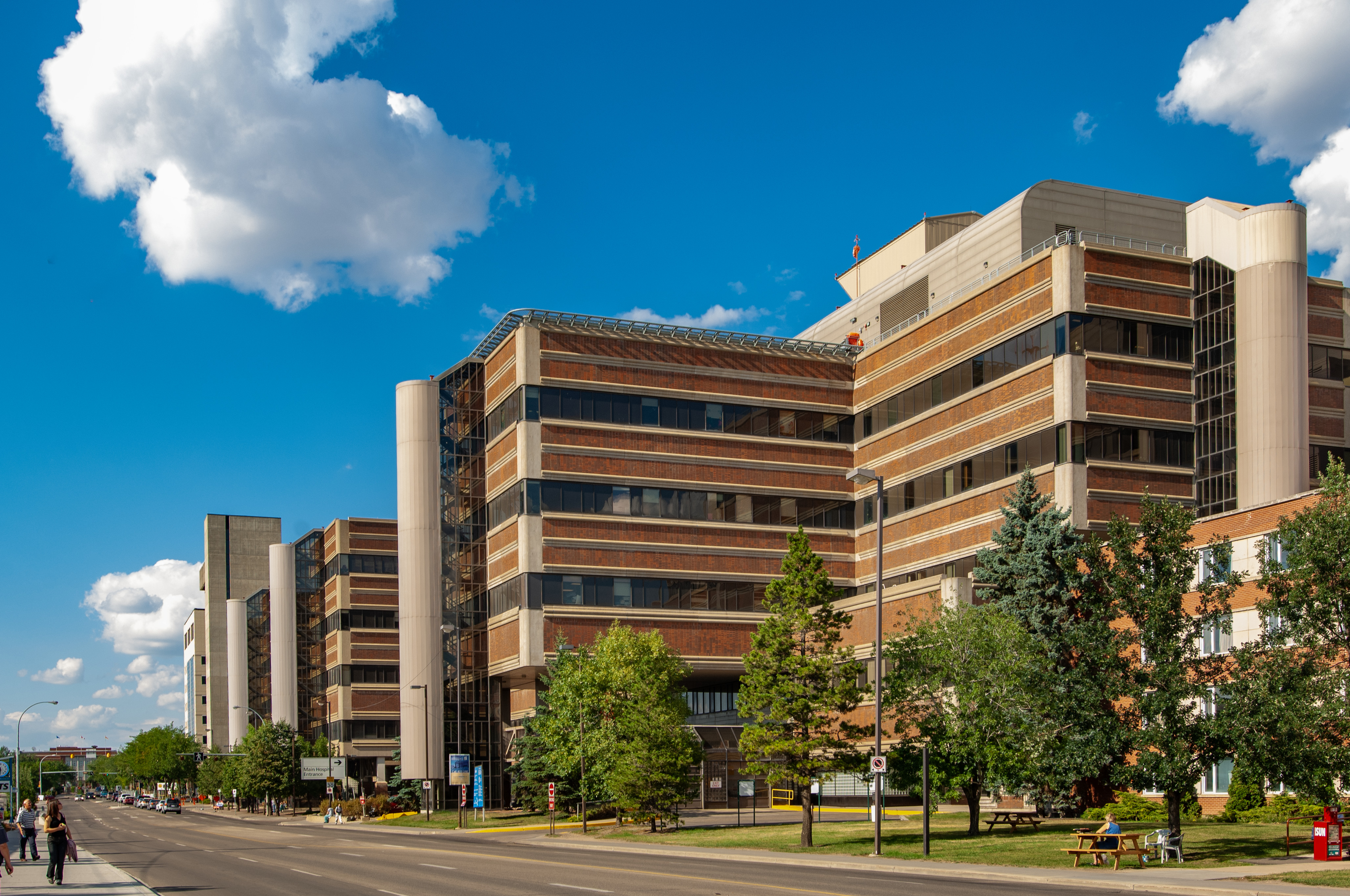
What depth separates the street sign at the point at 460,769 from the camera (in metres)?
65.6

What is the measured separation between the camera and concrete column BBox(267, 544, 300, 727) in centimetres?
13950

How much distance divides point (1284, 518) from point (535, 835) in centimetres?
3458

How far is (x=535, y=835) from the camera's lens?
172 feet

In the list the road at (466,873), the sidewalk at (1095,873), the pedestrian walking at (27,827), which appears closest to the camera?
the sidewalk at (1095,873)

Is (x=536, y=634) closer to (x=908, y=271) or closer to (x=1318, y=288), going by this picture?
(x=908, y=271)

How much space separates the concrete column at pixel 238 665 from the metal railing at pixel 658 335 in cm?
11242

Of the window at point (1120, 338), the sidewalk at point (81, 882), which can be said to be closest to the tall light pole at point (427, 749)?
the sidewalk at point (81, 882)

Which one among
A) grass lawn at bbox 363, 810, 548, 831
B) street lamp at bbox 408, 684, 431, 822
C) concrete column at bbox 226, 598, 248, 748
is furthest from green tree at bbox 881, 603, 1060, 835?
concrete column at bbox 226, 598, 248, 748

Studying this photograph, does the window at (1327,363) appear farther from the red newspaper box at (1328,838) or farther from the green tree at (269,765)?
the green tree at (269,765)

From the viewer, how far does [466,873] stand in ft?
97.7

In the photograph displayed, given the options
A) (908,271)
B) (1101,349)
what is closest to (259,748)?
(908,271)

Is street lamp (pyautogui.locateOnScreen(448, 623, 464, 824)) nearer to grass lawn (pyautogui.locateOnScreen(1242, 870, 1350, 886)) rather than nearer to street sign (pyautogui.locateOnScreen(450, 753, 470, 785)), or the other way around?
street sign (pyautogui.locateOnScreen(450, 753, 470, 785))

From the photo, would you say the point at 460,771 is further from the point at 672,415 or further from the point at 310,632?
the point at 310,632

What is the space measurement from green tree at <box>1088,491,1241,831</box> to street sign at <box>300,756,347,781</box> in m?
82.4
